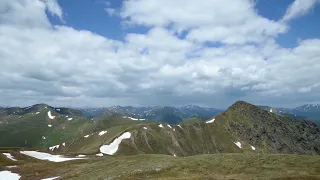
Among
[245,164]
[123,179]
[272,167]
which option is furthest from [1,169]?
[272,167]

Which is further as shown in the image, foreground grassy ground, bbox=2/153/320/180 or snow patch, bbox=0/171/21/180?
snow patch, bbox=0/171/21/180

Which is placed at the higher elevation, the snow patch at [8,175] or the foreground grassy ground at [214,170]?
the foreground grassy ground at [214,170]

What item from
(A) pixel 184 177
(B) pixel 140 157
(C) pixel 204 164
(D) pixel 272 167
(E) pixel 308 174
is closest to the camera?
(E) pixel 308 174

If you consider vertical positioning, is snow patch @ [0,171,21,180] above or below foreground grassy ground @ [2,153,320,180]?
below

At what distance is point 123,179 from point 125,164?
16.9 m

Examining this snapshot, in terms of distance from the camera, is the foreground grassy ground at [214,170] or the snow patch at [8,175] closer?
the foreground grassy ground at [214,170]

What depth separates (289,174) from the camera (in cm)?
5469

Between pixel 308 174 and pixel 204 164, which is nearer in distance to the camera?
→ pixel 308 174

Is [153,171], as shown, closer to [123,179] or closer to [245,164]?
[123,179]

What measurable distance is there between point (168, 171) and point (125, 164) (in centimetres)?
1581

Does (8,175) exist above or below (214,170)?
below

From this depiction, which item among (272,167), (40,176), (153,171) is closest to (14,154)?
(40,176)

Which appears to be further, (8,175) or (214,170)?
(8,175)

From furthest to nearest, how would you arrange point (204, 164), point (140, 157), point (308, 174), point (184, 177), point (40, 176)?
point (140, 157) < point (40, 176) < point (204, 164) < point (184, 177) < point (308, 174)
